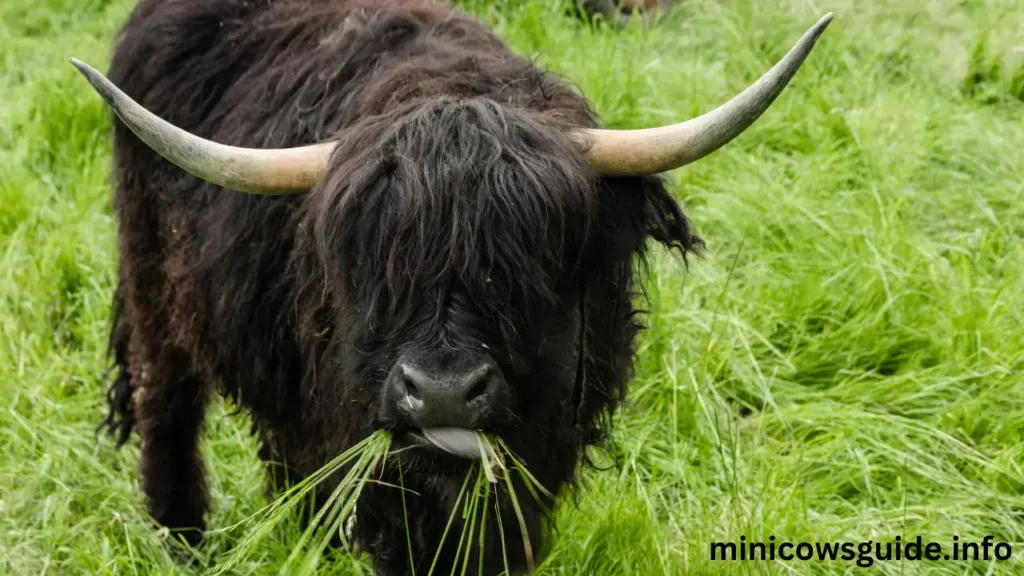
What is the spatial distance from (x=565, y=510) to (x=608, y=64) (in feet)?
9.67

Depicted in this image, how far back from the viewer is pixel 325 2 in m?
4.24

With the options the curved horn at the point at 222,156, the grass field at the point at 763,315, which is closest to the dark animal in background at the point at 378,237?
the curved horn at the point at 222,156

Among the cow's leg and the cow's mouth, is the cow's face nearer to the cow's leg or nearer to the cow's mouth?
the cow's mouth

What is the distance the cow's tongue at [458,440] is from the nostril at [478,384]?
9 centimetres

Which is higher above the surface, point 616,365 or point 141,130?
point 141,130

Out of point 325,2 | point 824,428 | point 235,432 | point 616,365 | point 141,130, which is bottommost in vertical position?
point 235,432

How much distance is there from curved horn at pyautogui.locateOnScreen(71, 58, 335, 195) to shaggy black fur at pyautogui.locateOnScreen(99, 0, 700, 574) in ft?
0.30

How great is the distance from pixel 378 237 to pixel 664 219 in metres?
0.90

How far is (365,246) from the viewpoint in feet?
9.87

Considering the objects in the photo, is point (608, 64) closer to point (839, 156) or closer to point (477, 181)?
point (839, 156)

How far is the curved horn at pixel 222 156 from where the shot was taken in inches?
116

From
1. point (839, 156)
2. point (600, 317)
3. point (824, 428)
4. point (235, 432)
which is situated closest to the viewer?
point (600, 317)

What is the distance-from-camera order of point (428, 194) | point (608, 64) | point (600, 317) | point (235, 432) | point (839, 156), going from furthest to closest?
1. point (608, 64)
2. point (839, 156)
3. point (235, 432)
4. point (600, 317)
5. point (428, 194)

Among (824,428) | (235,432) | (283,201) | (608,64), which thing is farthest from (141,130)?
(608,64)
